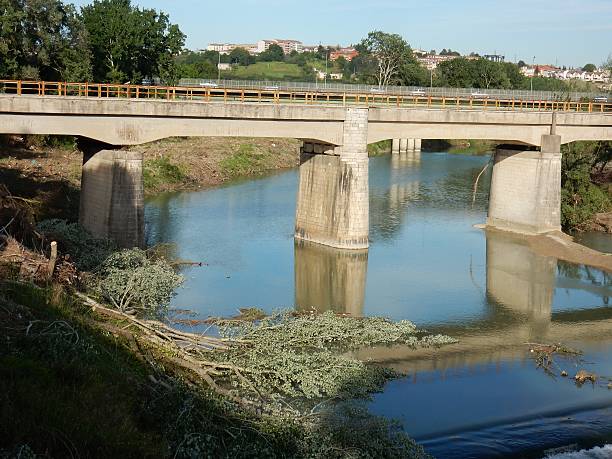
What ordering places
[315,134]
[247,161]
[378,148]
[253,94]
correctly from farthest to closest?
[378,148], [247,161], [253,94], [315,134]

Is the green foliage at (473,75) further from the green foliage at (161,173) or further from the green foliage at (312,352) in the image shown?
the green foliage at (312,352)

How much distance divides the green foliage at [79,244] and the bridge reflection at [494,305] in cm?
873

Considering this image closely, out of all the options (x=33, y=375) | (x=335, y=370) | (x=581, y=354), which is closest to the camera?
(x=33, y=375)

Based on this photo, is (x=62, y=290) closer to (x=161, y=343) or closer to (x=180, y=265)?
Answer: (x=161, y=343)

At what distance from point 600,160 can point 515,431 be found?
142 ft

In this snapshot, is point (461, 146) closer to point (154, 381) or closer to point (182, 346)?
point (182, 346)

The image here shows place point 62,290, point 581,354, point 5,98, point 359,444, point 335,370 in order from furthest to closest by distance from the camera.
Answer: point 5,98 → point 581,354 → point 335,370 → point 62,290 → point 359,444

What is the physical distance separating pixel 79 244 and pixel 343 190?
1791cm

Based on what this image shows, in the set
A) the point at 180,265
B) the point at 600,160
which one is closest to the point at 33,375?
the point at 180,265

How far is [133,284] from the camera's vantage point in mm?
26625

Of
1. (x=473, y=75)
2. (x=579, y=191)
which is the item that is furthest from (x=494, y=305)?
(x=473, y=75)

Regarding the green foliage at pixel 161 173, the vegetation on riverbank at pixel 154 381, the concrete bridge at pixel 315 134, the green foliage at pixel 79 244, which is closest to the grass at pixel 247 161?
the green foliage at pixel 161 173

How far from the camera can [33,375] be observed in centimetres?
1670

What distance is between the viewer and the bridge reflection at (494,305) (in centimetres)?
3014
